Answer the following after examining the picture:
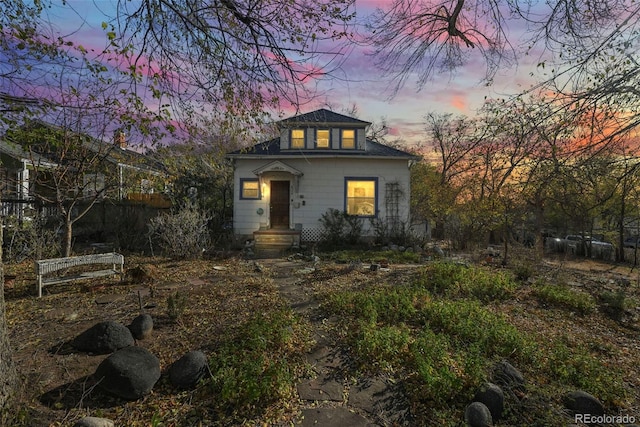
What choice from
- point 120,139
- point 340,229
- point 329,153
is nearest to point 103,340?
point 120,139

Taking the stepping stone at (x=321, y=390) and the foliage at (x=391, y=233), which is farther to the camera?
the foliage at (x=391, y=233)

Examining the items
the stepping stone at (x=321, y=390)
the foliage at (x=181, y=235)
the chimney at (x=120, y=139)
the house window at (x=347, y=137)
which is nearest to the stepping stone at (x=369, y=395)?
the stepping stone at (x=321, y=390)

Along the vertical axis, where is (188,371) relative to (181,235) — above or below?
below

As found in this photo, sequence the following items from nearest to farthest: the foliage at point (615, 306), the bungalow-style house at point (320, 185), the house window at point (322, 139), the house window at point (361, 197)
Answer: the foliage at point (615, 306), the bungalow-style house at point (320, 185), the house window at point (361, 197), the house window at point (322, 139)

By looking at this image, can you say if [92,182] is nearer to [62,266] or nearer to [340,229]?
[62,266]

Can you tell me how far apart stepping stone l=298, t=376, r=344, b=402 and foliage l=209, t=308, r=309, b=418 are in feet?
0.42

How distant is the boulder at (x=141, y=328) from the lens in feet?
12.5

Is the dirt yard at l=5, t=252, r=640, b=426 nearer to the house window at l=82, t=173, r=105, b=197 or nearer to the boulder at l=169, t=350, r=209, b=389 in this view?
the boulder at l=169, t=350, r=209, b=389

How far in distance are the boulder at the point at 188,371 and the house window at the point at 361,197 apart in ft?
32.7

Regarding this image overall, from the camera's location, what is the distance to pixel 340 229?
12383mm

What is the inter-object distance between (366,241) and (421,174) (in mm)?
9720

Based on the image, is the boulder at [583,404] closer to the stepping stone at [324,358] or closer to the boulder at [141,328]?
the stepping stone at [324,358]

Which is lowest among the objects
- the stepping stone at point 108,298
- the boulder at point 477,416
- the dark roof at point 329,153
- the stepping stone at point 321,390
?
the stepping stone at point 321,390

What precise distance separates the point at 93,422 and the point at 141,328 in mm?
1679
